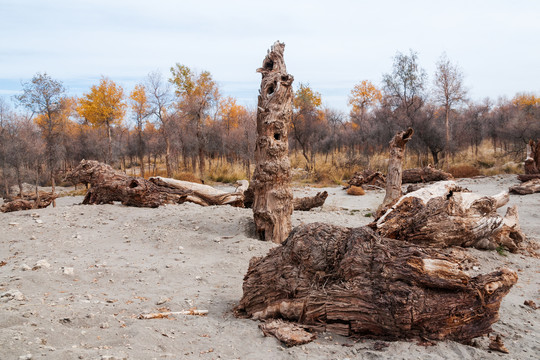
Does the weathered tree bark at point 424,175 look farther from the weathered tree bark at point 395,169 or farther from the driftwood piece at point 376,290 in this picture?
the driftwood piece at point 376,290

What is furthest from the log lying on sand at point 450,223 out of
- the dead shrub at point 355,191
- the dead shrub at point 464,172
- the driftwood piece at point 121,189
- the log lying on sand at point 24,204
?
the dead shrub at point 464,172

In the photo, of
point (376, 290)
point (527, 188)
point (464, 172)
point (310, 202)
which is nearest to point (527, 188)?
point (527, 188)

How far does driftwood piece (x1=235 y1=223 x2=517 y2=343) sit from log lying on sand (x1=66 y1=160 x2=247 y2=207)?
7064mm

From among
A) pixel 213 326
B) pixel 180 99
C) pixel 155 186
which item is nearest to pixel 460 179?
pixel 155 186

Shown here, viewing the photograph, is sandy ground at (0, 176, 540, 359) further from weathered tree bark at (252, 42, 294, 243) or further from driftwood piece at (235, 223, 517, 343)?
weathered tree bark at (252, 42, 294, 243)

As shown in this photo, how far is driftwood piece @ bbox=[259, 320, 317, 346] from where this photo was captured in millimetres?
3188

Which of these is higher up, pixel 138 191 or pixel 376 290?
pixel 138 191

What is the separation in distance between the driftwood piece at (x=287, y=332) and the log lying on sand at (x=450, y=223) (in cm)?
257

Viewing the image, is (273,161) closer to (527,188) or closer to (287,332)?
(287,332)

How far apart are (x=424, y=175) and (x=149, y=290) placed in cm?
1615

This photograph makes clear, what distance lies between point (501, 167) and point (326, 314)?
22185 mm

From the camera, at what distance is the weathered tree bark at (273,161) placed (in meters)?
7.08

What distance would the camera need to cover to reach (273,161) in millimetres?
7082

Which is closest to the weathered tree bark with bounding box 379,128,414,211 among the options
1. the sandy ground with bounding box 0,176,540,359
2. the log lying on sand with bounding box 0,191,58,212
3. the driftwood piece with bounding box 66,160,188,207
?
the sandy ground with bounding box 0,176,540,359
